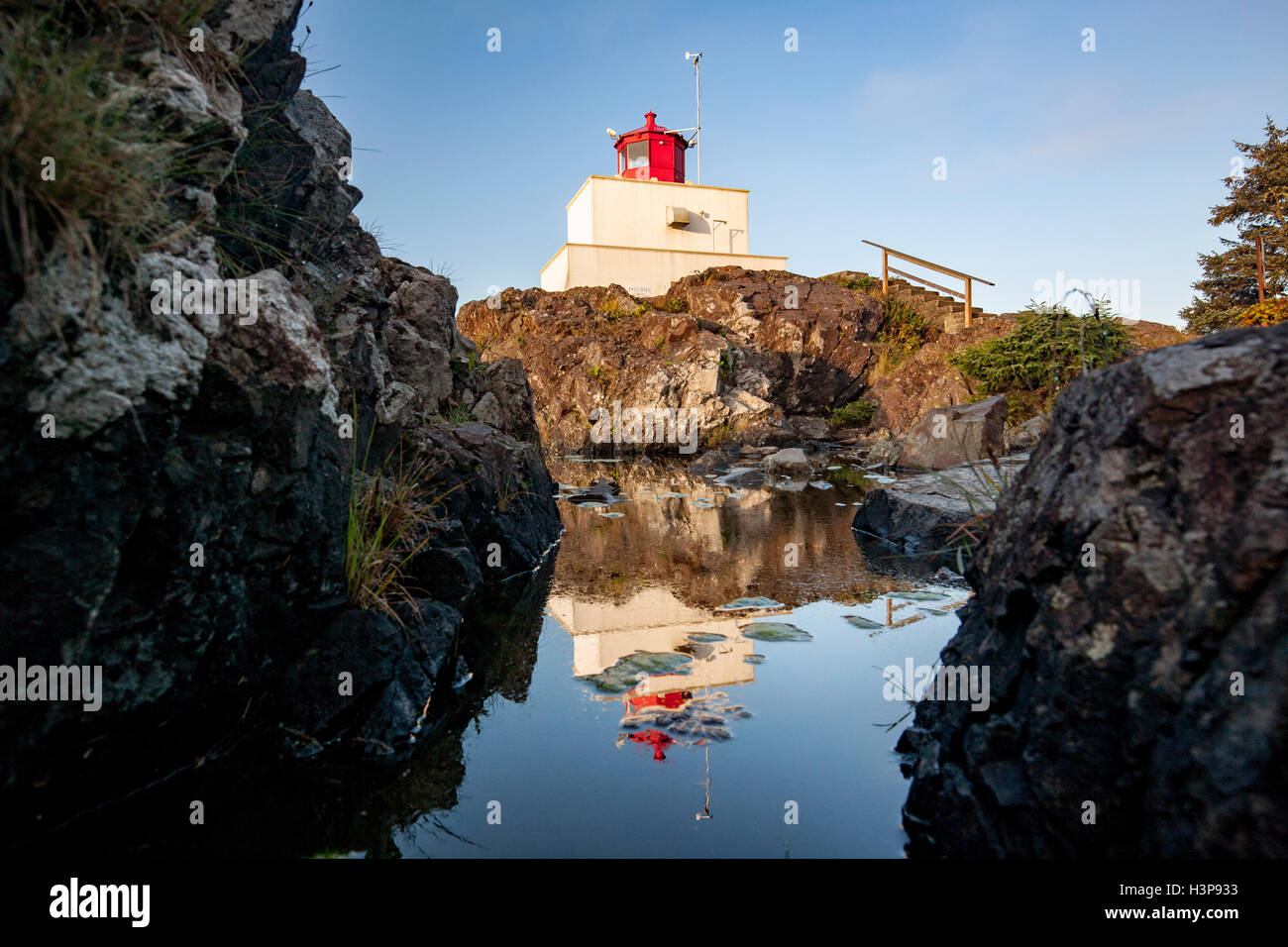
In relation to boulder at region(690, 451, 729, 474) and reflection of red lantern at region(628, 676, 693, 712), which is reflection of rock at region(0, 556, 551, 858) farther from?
boulder at region(690, 451, 729, 474)

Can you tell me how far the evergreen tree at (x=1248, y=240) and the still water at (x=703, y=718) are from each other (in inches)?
765

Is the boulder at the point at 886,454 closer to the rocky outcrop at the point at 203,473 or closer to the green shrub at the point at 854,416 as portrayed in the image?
the green shrub at the point at 854,416

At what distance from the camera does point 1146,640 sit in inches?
72.3

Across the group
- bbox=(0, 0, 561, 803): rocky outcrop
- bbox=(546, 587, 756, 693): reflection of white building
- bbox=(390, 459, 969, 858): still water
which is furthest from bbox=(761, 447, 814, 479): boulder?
bbox=(0, 0, 561, 803): rocky outcrop

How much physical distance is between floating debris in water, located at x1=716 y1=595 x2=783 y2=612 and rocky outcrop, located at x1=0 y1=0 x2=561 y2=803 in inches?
77.1

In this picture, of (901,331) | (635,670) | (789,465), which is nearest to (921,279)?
(901,331)

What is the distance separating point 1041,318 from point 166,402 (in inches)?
715

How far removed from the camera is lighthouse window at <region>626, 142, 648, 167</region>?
33031 millimetres

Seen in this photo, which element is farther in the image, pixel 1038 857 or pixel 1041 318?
pixel 1041 318
